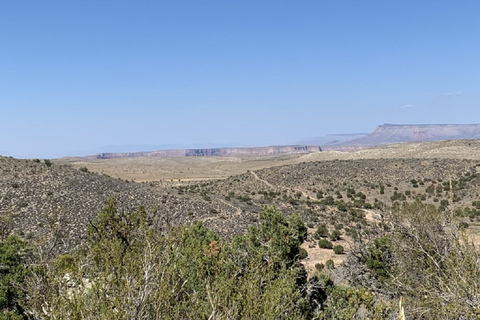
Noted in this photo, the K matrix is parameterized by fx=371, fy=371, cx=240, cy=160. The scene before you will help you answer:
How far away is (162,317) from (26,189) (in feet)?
115

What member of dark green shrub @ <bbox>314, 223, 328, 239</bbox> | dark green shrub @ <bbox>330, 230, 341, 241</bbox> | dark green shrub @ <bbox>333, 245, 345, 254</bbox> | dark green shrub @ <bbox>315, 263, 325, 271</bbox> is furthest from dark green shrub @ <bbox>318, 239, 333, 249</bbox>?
dark green shrub @ <bbox>315, 263, 325, 271</bbox>

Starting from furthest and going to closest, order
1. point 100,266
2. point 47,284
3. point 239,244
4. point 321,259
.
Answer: point 321,259, point 239,244, point 100,266, point 47,284

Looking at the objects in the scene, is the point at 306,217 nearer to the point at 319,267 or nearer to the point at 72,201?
the point at 319,267

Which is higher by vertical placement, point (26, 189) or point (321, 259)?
point (26, 189)

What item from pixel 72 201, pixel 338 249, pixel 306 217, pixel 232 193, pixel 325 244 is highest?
pixel 72 201

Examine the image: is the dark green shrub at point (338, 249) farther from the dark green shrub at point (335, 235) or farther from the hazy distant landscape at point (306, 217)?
the dark green shrub at point (335, 235)

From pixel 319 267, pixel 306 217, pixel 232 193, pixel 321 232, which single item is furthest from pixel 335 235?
pixel 232 193

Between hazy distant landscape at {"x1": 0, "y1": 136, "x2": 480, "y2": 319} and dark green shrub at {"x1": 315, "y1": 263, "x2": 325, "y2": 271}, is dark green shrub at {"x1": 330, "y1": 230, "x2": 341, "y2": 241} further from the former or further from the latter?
dark green shrub at {"x1": 315, "y1": 263, "x2": 325, "y2": 271}

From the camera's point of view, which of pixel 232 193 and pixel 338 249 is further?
pixel 232 193

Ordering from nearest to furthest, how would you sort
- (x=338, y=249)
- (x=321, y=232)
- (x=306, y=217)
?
(x=338, y=249) < (x=321, y=232) < (x=306, y=217)

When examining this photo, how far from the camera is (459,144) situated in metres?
96.2

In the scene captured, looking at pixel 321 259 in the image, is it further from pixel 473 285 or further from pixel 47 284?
pixel 47 284

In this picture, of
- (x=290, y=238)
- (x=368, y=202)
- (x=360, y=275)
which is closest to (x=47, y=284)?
(x=290, y=238)

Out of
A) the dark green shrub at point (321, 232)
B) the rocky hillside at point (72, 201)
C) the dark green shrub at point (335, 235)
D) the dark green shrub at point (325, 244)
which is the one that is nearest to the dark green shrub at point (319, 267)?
the dark green shrub at point (325, 244)
